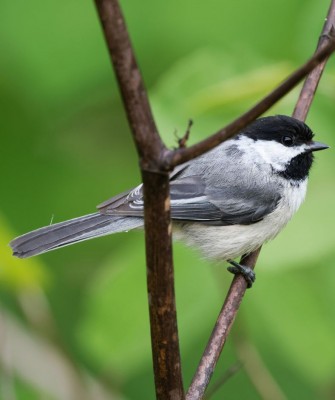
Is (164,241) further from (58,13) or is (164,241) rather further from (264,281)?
(58,13)

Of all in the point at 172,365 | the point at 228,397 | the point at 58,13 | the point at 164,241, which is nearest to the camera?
the point at 164,241

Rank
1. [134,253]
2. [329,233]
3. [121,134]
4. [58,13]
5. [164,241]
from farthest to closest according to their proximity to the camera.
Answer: [121,134] → [58,13] → [134,253] → [329,233] → [164,241]

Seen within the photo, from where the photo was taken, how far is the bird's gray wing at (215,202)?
7.89ft

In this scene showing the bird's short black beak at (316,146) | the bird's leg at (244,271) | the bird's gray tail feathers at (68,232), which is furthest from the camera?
the bird's short black beak at (316,146)

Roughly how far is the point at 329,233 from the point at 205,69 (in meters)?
0.56

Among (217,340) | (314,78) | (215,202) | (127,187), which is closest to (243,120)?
(217,340)

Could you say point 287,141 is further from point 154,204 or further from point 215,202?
point 154,204

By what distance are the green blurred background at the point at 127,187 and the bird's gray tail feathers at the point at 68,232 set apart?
5 cm

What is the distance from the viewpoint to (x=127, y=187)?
2.88m

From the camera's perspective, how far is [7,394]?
1.95 metres

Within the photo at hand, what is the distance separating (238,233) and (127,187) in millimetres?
581

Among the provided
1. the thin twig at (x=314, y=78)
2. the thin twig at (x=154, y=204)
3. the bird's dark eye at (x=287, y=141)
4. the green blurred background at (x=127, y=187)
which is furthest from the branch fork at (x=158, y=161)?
the bird's dark eye at (x=287, y=141)

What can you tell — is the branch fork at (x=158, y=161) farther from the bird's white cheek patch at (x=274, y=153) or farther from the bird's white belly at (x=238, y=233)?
the bird's white cheek patch at (x=274, y=153)

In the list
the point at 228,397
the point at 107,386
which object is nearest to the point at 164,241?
the point at 107,386
